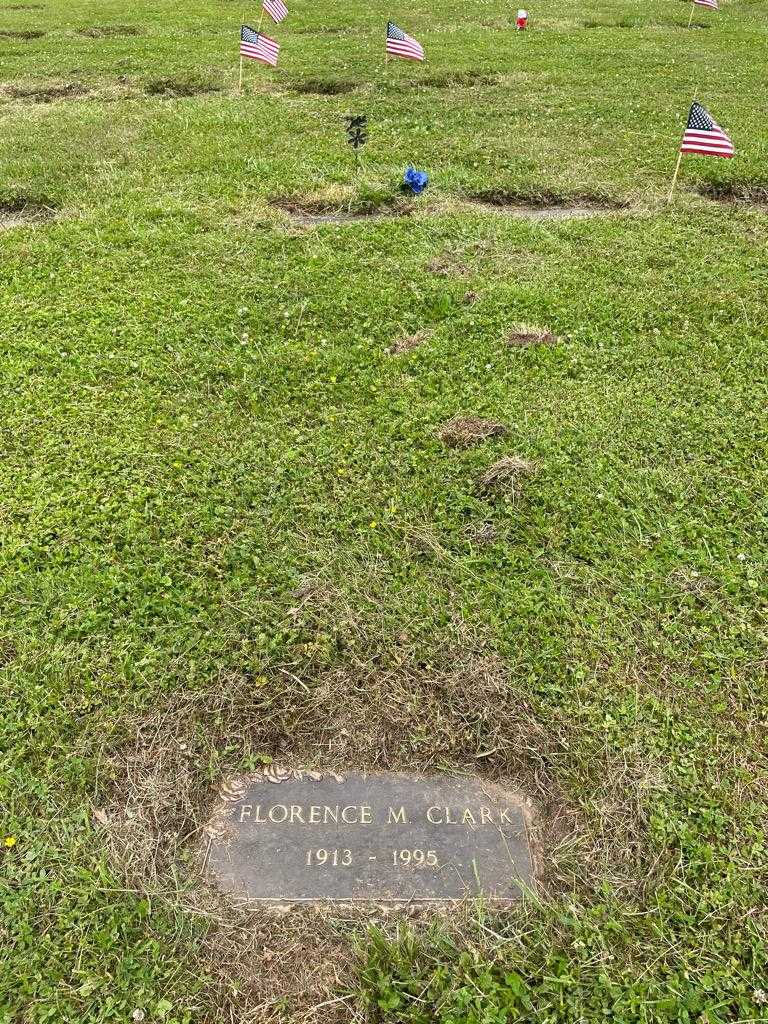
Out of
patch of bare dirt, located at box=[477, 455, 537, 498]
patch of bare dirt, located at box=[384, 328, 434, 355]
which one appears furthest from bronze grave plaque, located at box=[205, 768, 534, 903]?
patch of bare dirt, located at box=[384, 328, 434, 355]

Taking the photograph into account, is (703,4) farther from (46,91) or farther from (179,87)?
(46,91)

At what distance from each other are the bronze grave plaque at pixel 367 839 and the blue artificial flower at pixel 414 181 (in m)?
6.47

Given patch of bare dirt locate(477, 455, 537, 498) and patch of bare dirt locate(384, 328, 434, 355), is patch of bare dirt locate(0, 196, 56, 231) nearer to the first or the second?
patch of bare dirt locate(384, 328, 434, 355)

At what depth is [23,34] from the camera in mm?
14617

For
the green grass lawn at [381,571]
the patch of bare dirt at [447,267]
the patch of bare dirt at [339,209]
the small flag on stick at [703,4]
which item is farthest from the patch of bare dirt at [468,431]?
the small flag on stick at [703,4]

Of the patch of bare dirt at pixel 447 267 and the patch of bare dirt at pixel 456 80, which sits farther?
the patch of bare dirt at pixel 456 80

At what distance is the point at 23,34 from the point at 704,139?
14.1 metres

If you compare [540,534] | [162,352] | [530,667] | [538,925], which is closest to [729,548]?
[540,534]

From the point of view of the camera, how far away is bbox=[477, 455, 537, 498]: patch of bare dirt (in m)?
4.38

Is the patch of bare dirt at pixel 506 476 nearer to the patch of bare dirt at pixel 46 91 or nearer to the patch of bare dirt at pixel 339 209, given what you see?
the patch of bare dirt at pixel 339 209

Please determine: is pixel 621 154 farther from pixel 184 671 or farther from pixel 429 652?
pixel 184 671

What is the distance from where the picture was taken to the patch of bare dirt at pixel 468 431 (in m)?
4.72

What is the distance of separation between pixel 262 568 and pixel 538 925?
212cm

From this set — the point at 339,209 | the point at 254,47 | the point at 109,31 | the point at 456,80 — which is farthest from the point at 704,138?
the point at 109,31
